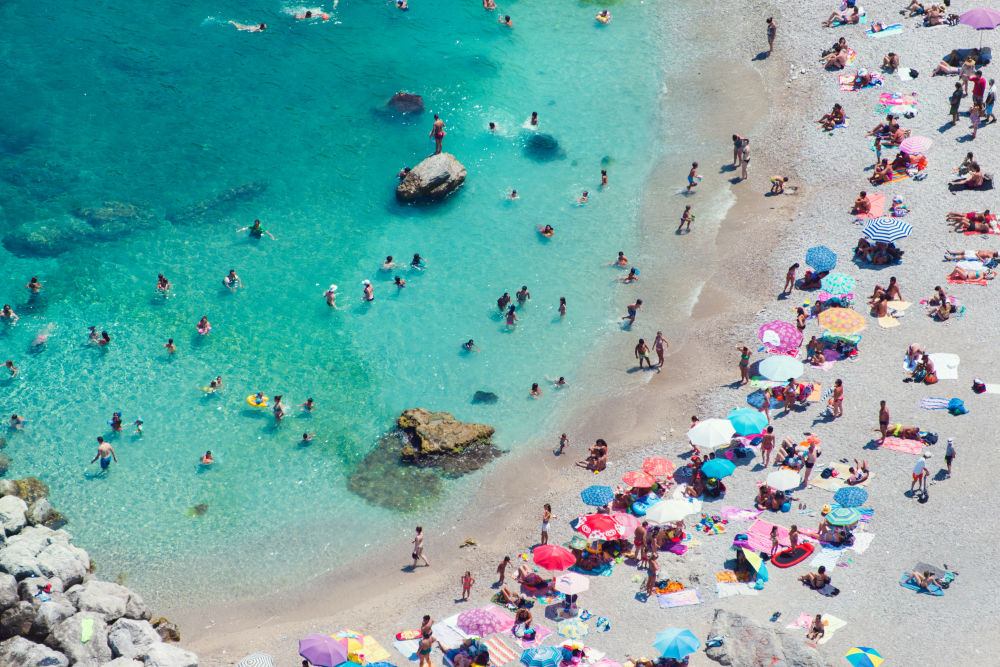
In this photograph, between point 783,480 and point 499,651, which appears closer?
point 499,651

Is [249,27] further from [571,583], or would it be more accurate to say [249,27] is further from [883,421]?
[883,421]

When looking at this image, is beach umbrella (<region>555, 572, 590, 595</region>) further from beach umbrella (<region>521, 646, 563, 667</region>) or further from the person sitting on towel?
the person sitting on towel

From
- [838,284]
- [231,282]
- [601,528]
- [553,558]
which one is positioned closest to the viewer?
[553,558]

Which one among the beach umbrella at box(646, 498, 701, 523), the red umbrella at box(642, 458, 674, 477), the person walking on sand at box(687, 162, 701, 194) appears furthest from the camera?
the person walking on sand at box(687, 162, 701, 194)

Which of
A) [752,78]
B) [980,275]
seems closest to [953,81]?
[752,78]

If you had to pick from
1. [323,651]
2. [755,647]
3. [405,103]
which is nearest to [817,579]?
[755,647]

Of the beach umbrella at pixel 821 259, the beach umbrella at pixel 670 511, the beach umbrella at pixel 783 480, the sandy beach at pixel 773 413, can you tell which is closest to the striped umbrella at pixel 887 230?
the sandy beach at pixel 773 413

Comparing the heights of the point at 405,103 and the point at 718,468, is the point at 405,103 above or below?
above

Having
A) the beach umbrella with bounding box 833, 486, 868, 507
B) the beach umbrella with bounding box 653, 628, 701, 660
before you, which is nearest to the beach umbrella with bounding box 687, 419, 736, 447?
the beach umbrella with bounding box 833, 486, 868, 507

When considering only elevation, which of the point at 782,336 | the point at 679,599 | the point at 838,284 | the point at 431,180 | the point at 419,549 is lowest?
the point at 419,549
